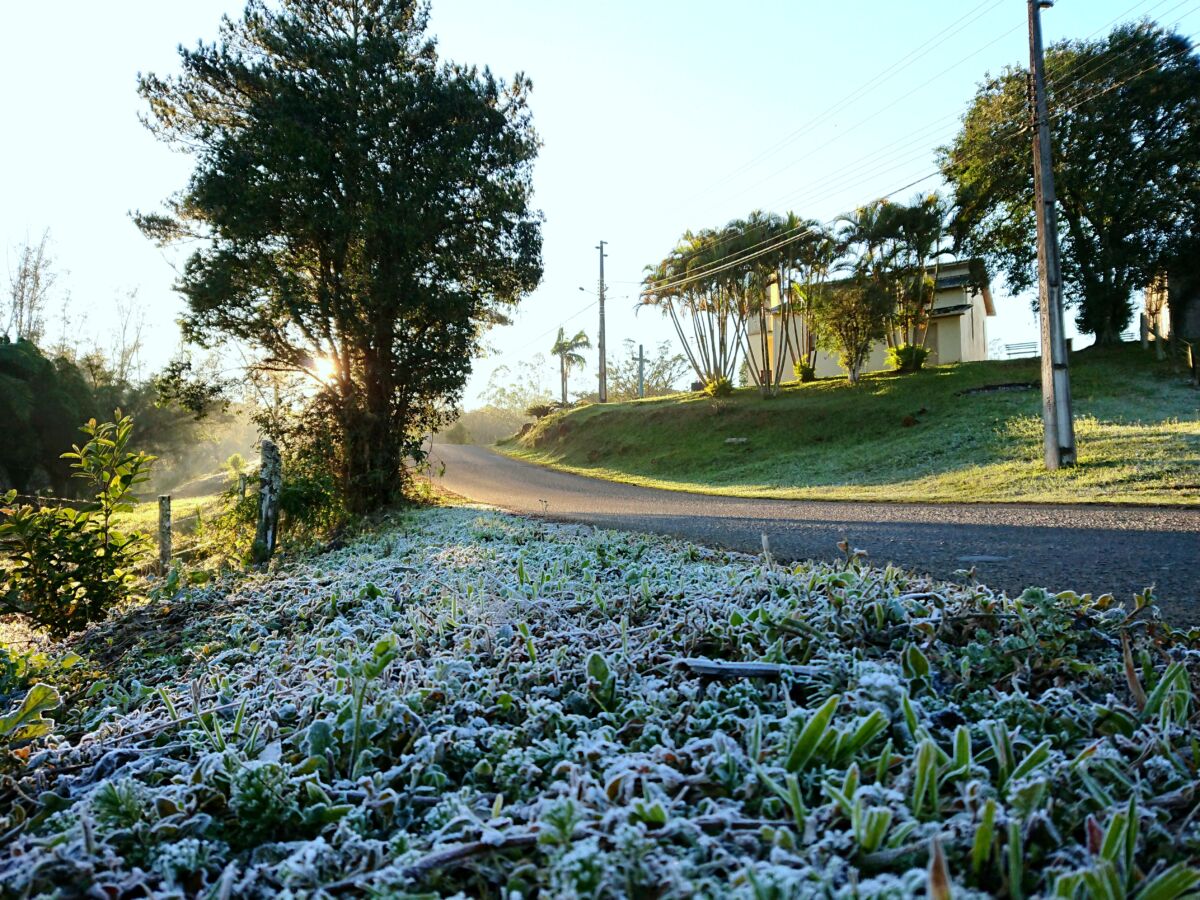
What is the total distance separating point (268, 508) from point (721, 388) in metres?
23.4

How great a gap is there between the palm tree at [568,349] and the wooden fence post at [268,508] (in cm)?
3822

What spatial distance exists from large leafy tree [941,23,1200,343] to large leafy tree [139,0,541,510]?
55.0ft

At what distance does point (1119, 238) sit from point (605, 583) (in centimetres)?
2649

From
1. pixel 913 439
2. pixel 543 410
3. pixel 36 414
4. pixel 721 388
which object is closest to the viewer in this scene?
pixel 913 439

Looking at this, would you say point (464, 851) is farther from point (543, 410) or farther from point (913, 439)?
point (543, 410)

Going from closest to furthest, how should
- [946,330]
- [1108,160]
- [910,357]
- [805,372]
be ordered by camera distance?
[1108,160]
[910,357]
[805,372]
[946,330]

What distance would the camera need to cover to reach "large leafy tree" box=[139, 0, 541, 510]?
31.3ft

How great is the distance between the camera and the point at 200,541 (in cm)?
998

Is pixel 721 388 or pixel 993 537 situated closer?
pixel 993 537

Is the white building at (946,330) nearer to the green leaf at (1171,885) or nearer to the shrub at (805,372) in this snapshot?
the shrub at (805,372)

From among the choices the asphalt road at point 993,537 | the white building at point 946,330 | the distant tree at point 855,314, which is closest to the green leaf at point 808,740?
the asphalt road at point 993,537

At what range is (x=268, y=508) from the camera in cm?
704

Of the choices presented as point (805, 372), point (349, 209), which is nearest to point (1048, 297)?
point (349, 209)

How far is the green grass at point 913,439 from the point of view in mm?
10594
